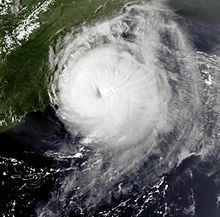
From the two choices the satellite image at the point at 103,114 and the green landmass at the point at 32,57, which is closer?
the satellite image at the point at 103,114

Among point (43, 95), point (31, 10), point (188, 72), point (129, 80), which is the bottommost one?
point (188, 72)

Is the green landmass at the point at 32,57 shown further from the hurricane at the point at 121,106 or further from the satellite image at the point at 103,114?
the hurricane at the point at 121,106

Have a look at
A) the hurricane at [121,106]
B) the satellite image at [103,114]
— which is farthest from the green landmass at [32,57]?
the hurricane at [121,106]

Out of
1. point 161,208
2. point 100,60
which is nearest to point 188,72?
point 100,60

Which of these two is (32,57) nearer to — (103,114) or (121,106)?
(103,114)

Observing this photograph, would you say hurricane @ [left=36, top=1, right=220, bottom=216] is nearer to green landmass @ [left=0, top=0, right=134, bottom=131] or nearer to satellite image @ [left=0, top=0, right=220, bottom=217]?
satellite image @ [left=0, top=0, right=220, bottom=217]

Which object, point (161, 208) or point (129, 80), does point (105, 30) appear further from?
point (161, 208)
